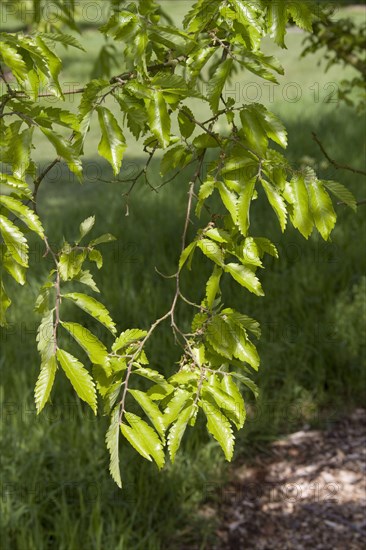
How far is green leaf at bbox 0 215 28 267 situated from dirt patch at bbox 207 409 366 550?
233 cm

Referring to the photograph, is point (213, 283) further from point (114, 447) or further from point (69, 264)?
point (114, 447)

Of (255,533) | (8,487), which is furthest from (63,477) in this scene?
(255,533)

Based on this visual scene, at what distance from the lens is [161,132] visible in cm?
137

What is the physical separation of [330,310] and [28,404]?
70.4 inches

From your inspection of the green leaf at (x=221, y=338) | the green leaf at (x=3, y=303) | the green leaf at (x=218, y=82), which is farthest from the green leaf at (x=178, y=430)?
the green leaf at (x=218, y=82)

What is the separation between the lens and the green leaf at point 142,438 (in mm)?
1284

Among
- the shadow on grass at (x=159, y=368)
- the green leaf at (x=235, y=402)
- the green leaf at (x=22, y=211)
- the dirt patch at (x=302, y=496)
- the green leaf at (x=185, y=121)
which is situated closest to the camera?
the green leaf at (x=22, y=211)

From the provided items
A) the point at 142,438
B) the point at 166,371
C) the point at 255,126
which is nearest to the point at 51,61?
the point at 255,126

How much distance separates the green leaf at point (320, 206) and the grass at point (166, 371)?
480 mm

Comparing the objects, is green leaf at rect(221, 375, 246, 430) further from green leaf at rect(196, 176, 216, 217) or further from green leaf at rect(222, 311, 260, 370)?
green leaf at rect(196, 176, 216, 217)

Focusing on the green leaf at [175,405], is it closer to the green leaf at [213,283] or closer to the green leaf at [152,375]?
the green leaf at [152,375]

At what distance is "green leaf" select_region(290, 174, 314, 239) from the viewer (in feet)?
4.63

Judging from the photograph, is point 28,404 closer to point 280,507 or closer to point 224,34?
point 280,507

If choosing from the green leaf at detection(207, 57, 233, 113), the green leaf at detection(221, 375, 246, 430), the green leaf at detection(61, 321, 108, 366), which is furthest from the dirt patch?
the green leaf at detection(207, 57, 233, 113)
